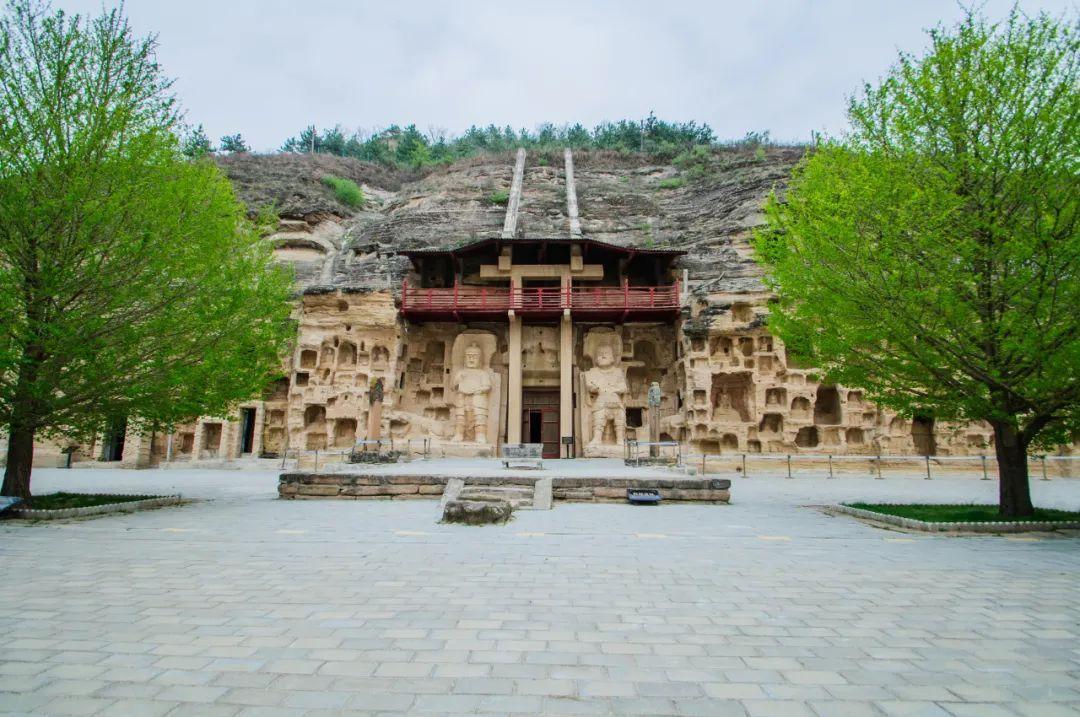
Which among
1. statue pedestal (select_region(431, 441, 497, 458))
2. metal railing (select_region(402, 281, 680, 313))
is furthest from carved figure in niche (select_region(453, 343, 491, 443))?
metal railing (select_region(402, 281, 680, 313))

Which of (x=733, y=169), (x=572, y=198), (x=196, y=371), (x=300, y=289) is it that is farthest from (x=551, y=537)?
(x=733, y=169)

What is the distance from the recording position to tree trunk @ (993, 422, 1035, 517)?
367 inches

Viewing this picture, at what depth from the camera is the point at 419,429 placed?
25078 millimetres

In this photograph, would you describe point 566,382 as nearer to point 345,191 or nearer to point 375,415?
point 375,415

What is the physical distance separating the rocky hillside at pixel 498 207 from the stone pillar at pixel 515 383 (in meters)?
6.32

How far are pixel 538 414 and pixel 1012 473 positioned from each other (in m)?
19.9

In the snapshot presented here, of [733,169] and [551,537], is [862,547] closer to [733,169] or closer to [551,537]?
[551,537]

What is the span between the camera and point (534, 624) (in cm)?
396

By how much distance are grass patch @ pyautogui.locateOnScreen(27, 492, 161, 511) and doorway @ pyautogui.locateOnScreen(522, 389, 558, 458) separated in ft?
58.8

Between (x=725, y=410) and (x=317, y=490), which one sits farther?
(x=725, y=410)

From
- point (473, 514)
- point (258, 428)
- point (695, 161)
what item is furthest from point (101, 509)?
point (695, 161)

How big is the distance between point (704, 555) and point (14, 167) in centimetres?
1241

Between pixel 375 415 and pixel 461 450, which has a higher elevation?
pixel 375 415

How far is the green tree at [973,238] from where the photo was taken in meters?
8.20
